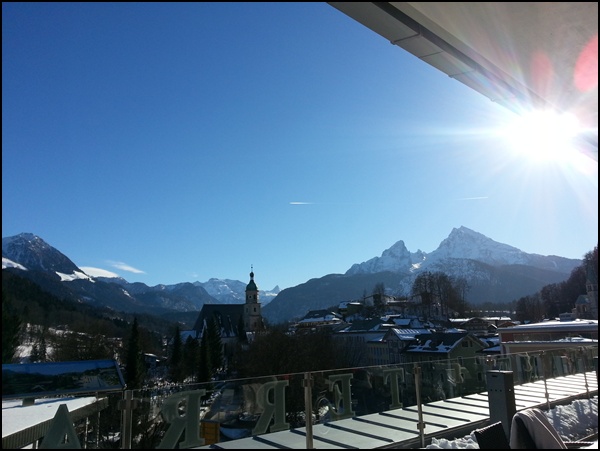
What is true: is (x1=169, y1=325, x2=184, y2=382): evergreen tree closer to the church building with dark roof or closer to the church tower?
the church building with dark roof

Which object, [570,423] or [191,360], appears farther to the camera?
[191,360]

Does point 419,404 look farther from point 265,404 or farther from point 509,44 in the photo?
point 509,44

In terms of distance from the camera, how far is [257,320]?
6644cm

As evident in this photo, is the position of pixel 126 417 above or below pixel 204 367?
above

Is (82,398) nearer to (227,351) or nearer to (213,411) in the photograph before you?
(213,411)

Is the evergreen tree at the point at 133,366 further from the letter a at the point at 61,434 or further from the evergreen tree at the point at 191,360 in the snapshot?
the letter a at the point at 61,434

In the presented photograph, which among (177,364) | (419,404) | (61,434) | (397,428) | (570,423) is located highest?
(61,434)

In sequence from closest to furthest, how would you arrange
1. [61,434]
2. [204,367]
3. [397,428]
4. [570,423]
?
[61,434]
[397,428]
[570,423]
[204,367]

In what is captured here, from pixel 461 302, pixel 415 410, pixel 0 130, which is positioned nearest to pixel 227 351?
pixel 461 302

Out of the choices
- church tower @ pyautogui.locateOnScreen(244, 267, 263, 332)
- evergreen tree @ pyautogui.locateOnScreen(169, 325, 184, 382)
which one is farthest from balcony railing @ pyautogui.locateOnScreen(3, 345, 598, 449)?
church tower @ pyautogui.locateOnScreen(244, 267, 263, 332)

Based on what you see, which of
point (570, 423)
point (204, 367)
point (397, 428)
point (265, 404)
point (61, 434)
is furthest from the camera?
point (204, 367)

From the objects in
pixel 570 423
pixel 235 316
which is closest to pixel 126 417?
pixel 570 423

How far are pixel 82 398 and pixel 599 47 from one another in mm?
4014

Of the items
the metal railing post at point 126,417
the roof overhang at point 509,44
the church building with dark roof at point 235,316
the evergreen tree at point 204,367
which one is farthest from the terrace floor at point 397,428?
the church building with dark roof at point 235,316
